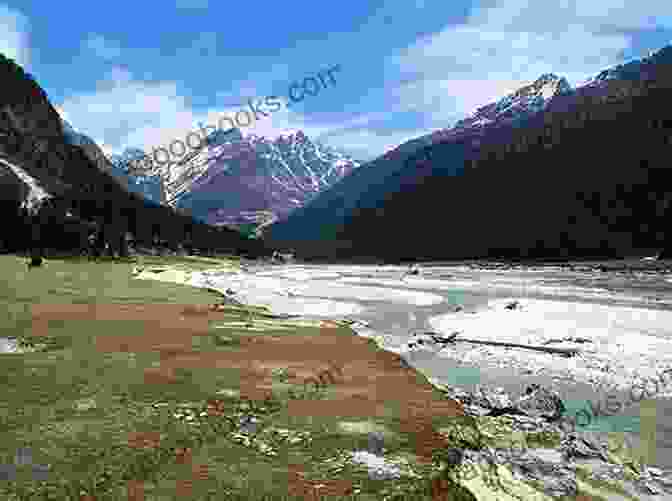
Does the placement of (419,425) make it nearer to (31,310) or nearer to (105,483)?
(105,483)

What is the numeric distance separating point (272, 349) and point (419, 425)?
18.0 meters

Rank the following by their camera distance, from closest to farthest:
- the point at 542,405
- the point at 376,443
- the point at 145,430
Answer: the point at 145,430 < the point at 376,443 < the point at 542,405

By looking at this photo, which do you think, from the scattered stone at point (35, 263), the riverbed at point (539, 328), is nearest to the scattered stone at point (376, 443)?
the riverbed at point (539, 328)

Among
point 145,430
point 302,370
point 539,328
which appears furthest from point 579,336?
point 145,430

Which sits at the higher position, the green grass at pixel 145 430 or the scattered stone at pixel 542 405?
the green grass at pixel 145 430

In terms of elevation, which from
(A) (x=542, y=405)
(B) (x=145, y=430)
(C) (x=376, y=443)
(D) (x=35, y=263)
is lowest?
(A) (x=542, y=405)

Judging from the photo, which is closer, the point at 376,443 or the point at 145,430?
the point at 145,430

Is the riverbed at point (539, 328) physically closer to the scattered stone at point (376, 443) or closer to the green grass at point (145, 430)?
the scattered stone at point (376, 443)

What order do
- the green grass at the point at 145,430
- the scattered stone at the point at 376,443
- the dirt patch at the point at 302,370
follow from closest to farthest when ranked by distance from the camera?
the green grass at the point at 145,430 < the scattered stone at the point at 376,443 < the dirt patch at the point at 302,370

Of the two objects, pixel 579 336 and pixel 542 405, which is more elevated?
pixel 579 336

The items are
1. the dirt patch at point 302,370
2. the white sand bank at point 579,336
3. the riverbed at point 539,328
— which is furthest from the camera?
the white sand bank at point 579,336

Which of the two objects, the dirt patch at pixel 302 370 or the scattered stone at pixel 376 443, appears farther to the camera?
the dirt patch at pixel 302 370

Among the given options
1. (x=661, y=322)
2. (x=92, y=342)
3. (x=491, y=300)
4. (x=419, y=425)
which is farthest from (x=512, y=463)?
(x=491, y=300)

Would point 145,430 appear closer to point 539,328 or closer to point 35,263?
point 539,328
